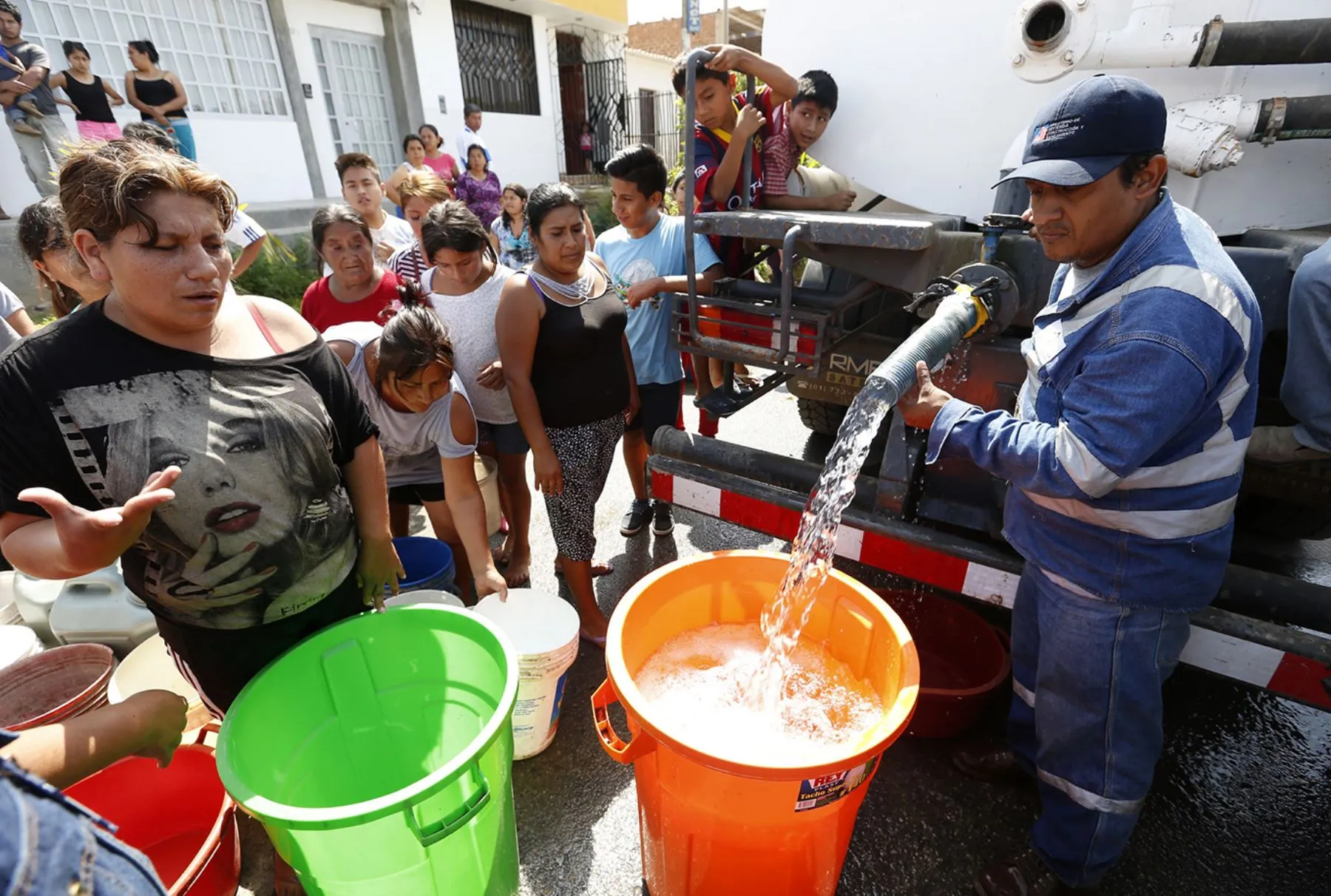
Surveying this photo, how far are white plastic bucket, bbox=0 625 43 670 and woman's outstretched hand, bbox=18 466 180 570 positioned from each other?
1.68 m

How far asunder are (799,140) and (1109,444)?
7.46 ft

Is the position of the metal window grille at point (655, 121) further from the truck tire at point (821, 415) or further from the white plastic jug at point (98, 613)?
the white plastic jug at point (98, 613)

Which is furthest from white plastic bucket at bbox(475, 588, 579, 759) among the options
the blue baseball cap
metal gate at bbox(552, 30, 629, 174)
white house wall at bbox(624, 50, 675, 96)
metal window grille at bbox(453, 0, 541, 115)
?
white house wall at bbox(624, 50, 675, 96)

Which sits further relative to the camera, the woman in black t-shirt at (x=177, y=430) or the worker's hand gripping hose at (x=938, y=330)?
the worker's hand gripping hose at (x=938, y=330)

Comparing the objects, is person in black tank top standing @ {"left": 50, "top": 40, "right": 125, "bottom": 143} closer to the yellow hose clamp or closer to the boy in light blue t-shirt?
the boy in light blue t-shirt

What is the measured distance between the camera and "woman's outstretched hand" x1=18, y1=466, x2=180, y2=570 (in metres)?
0.99

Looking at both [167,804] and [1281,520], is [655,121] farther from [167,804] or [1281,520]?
[167,804]

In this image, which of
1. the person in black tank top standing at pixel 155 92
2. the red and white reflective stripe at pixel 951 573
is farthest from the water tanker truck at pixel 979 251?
the person in black tank top standing at pixel 155 92

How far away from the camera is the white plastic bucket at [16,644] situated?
2201 mm

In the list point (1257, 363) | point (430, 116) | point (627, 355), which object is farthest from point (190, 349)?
point (430, 116)

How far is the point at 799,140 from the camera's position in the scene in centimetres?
297

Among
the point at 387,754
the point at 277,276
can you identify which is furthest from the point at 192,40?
the point at 387,754

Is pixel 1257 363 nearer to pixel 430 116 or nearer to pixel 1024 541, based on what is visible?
pixel 1024 541

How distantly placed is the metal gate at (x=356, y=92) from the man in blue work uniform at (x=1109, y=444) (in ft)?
31.4
